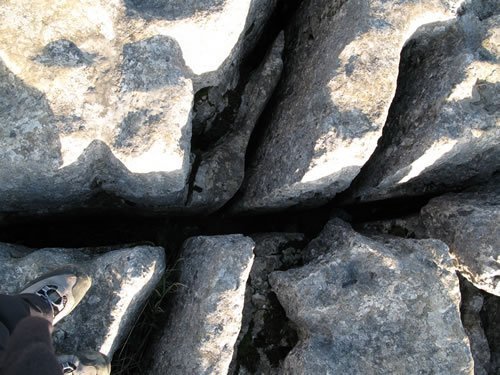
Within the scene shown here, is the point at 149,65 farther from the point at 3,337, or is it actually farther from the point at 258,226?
the point at 258,226

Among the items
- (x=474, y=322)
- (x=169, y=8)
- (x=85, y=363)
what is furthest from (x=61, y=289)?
(x=474, y=322)

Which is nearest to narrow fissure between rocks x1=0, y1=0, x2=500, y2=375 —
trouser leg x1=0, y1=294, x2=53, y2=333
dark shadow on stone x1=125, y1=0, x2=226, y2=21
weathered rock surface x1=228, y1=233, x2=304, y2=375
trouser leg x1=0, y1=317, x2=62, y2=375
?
weathered rock surface x1=228, y1=233, x2=304, y2=375

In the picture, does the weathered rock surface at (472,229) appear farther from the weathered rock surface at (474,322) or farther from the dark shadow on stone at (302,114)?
the dark shadow on stone at (302,114)

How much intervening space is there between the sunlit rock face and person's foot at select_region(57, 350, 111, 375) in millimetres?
1737

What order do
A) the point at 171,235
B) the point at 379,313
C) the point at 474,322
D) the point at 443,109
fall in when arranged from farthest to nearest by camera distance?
1. the point at 171,235
2. the point at 474,322
3. the point at 443,109
4. the point at 379,313

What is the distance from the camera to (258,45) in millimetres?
6633

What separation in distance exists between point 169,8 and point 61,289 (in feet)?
9.98

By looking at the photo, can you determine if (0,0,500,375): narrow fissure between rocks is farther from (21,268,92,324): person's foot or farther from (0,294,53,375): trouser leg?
(0,294,53,375): trouser leg

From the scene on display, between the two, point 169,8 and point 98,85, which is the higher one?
point 169,8

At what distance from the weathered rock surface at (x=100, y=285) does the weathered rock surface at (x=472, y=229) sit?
3.26 meters

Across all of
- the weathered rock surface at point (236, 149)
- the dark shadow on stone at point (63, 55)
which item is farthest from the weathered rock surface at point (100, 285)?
the dark shadow on stone at point (63, 55)

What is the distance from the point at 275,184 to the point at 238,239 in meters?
0.80

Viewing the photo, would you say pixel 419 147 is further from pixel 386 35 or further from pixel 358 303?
pixel 358 303

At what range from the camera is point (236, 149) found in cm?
621
